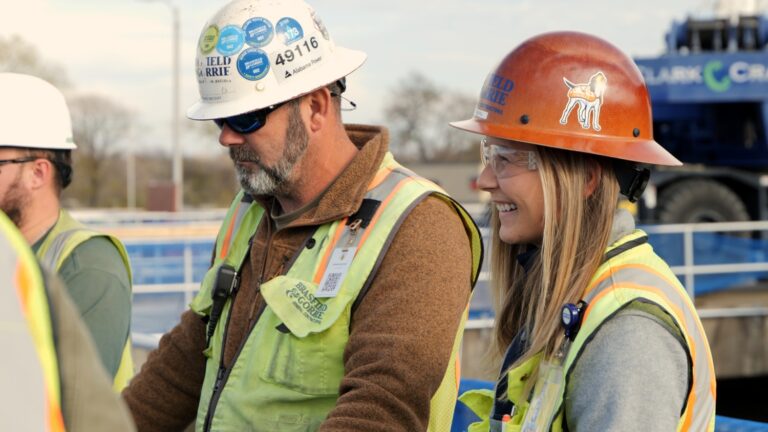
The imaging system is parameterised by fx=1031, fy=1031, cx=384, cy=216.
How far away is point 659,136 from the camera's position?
1622 centimetres

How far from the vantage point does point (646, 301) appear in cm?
214

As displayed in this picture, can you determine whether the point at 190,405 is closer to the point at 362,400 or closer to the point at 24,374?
the point at 362,400

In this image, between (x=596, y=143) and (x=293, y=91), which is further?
(x=293, y=91)

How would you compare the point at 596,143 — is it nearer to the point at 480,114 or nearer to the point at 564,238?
the point at 564,238

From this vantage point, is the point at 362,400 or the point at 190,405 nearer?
the point at 362,400

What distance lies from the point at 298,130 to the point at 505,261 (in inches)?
29.5

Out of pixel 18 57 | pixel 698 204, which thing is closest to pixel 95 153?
pixel 18 57

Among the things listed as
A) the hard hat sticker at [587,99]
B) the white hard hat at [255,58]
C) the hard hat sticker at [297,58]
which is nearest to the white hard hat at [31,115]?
the white hard hat at [255,58]

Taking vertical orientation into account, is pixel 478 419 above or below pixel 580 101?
below

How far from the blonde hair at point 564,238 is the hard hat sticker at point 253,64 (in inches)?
35.1

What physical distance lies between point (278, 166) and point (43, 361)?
1.93 metres

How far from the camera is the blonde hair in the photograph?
91.7 inches

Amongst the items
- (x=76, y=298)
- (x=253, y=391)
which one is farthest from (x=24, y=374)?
(x=76, y=298)

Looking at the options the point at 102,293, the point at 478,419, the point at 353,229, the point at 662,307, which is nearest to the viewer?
the point at 662,307
